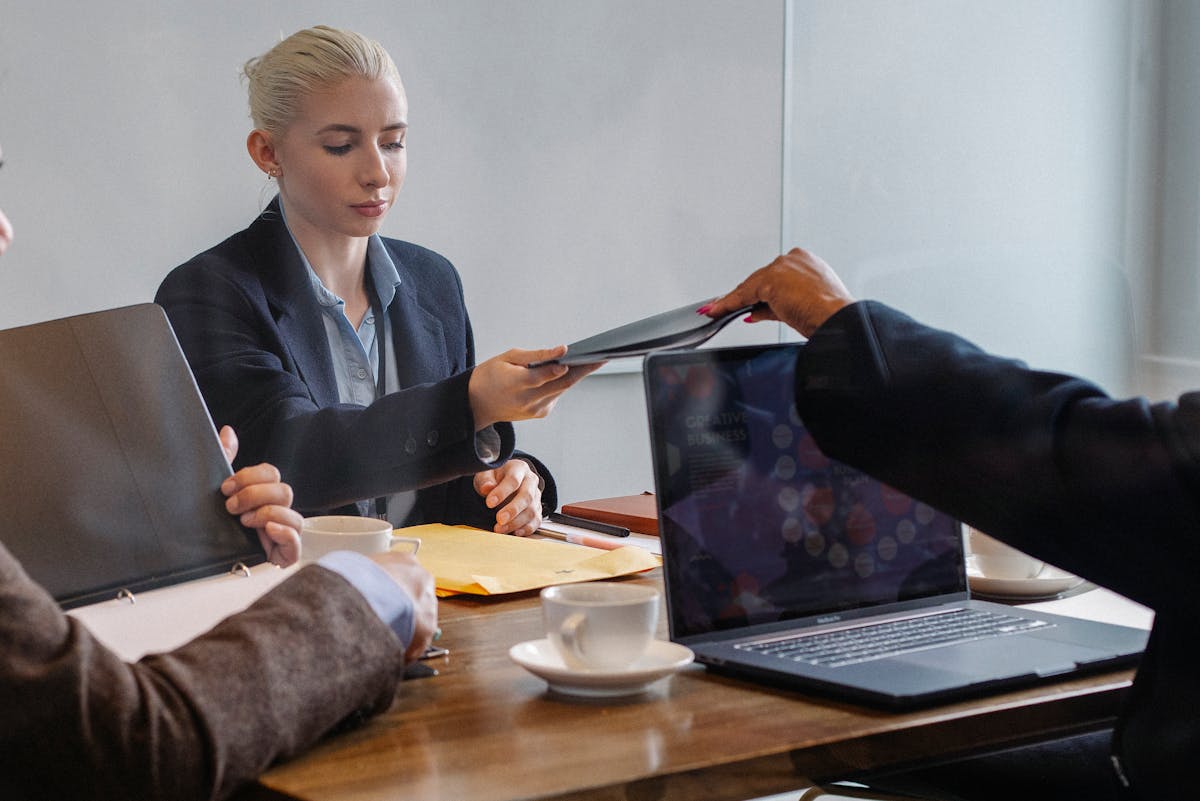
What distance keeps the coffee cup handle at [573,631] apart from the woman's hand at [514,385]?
1.75 ft

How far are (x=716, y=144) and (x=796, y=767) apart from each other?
280cm

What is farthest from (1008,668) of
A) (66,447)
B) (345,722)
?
(66,447)

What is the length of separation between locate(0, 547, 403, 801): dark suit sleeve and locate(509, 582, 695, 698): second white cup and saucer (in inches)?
6.9

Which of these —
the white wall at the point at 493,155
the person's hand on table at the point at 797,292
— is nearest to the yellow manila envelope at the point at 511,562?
Answer: the person's hand on table at the point at 797,292

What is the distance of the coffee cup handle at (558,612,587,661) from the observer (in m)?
0.93

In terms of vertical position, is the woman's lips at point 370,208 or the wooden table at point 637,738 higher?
the woman's lips at point 370,208

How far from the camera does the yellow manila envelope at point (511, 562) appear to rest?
1.29 meters

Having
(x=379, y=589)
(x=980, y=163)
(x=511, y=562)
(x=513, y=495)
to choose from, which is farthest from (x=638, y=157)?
(x=379, y=589)

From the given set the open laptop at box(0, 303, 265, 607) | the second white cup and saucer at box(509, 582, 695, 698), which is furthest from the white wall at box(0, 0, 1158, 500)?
the second white cup and saucer at box(509, 582, 695, 698)

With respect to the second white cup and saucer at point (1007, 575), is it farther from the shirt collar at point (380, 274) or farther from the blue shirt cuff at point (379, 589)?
the shirt collar at point (380, 274)

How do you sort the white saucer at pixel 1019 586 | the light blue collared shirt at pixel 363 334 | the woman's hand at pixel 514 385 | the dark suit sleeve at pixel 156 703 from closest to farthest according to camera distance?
the dark suit sleeve at pixel 156 703
the white saucer at pixel 1019 586
the woman's hand at pixel 514 385
the light blue collared shirt at pixel 363 334

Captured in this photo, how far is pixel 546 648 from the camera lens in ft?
3.25

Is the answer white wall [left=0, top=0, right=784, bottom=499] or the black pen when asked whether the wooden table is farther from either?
white wall [left=0, top=0, right=784, bottom=499]

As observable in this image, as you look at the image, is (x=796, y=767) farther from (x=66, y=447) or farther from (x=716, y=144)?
(x=716, y=144)
